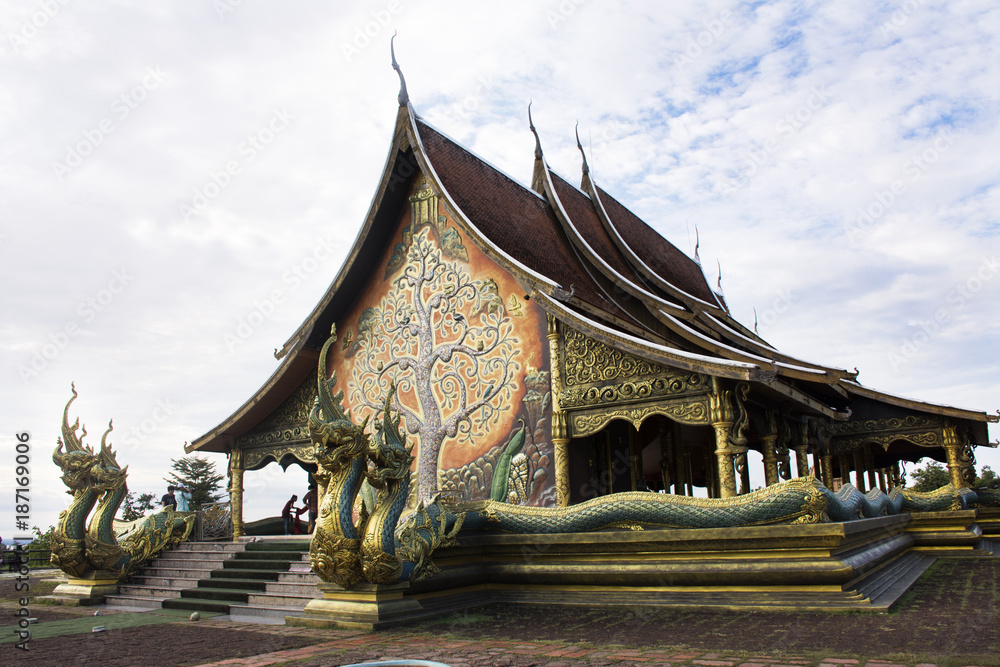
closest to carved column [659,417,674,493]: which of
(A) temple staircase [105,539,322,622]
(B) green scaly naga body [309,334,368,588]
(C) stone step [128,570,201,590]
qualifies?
(A) temple staircase [105,539,322,622]

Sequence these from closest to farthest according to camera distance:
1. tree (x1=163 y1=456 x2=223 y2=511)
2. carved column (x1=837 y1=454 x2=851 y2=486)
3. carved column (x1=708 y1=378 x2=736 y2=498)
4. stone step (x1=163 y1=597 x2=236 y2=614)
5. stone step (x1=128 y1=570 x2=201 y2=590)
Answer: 1. carved column (x1=708 y1=378 x2=736 y2=498)
2. stone step (x1=163 y1=597 x2=236 y2=614)
3. stone step (x1=128 y1=570 x2=201 y2=590)
4. carved column (x1=837 y1=454 x2=851 y2=486)
5. tree (x1=163 y1=456 x2=223 y2=511)

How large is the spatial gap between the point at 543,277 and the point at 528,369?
113cm

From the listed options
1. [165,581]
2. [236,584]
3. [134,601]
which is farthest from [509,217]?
[134,601]

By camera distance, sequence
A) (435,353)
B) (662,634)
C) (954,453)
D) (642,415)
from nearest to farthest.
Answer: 1. (662,634)
2. (642,415)
3. (435,353)
4. (954,453)

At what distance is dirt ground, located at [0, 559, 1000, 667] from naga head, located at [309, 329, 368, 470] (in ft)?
4.61

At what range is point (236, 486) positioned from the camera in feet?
36.2

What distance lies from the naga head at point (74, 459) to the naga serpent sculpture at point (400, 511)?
490 centimetres

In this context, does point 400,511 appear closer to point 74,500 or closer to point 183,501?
point 74,500

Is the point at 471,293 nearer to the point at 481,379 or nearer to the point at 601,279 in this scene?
the point at 481,379

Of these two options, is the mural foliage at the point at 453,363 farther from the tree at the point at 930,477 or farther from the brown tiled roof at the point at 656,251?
the tree at the point at 930,477

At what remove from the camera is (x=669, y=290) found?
11.5 m

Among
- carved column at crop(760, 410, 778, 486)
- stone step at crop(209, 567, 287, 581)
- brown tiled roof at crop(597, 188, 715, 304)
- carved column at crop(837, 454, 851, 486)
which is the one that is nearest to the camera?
stone step at crop(209, 567, 287, 581)

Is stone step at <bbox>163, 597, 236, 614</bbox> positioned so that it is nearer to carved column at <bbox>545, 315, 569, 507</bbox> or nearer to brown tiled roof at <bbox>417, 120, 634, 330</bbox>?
carved column at <bbox>545, 315, 569, 507</bbox>

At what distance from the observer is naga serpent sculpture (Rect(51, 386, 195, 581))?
8984 millimetres
